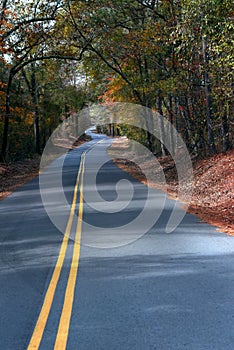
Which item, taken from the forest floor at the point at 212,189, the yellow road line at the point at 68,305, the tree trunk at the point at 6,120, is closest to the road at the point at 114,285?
the yellow road line at the point at 68,305

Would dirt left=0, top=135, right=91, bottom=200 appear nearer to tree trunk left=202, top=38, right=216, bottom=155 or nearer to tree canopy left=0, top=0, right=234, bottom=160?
tree canopy left=0, top=0, right=234, bottom=160

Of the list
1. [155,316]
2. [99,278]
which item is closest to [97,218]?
[99,278]

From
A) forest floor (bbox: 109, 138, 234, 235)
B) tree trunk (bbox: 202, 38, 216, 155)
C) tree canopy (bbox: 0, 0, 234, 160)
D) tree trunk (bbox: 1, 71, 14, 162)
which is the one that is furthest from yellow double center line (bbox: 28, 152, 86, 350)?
tree trunk (bbox: 1, 71, 14, 162)

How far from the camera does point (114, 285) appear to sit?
7.17m

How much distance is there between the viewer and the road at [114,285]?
17.4ft

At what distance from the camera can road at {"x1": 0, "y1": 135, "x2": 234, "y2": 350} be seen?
5.29 meters

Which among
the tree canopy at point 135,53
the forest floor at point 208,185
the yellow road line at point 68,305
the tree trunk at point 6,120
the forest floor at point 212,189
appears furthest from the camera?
the tree trunk at point 6,120

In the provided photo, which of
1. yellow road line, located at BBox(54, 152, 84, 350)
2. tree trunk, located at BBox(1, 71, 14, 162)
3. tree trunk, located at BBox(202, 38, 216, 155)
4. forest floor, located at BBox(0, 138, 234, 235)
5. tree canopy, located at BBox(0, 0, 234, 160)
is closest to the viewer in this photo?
yellow road line, located at BBox(54, 152, 84, 350)

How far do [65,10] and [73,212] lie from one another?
57.9ft

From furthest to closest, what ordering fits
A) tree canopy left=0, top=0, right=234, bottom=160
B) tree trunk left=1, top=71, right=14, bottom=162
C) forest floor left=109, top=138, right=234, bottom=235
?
tree trunk left=1, top=71, right=14, bottom=162
tree canopy left=0, top=0, right=234, bottom=160
forest floor left=109, top=138, right=234, bottom=235

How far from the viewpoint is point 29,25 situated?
29.6 meters

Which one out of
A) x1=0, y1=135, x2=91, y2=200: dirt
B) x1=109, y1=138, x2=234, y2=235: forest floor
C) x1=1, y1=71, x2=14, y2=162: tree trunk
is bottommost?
x1=0, y1=135, x2=91, y2=200: dirt

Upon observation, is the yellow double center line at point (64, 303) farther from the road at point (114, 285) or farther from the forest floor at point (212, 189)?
the forest floor at point (212, 189)

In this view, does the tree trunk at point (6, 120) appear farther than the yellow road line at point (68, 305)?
Yes
